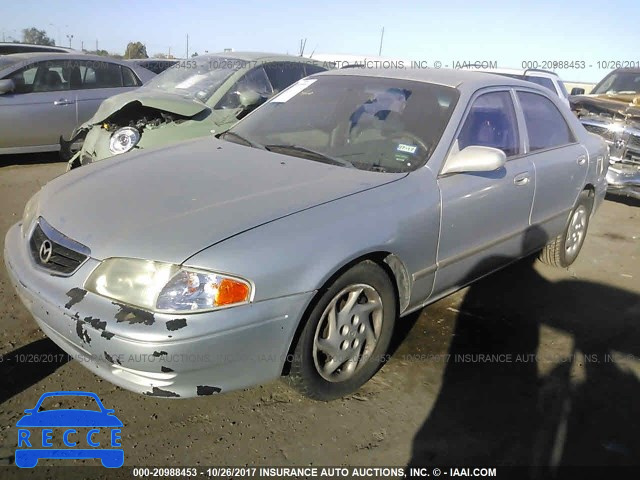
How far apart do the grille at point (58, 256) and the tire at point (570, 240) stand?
359 centimetres

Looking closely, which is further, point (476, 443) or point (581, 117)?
point (581, 117)

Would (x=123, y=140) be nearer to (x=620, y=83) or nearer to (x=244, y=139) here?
(x=244, y=139)

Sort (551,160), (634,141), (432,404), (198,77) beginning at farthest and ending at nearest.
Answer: (634,141), (198,77), (551,160), (432,404)

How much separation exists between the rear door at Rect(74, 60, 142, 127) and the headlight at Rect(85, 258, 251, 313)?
6296 millimetres

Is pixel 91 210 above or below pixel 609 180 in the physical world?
above

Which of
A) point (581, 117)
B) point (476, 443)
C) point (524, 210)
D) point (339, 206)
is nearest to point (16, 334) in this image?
point (339, 206)

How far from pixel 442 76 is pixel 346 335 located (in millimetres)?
1911

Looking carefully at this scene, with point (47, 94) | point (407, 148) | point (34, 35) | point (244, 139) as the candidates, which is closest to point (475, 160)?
point (407, 148)

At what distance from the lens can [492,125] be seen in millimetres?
3516

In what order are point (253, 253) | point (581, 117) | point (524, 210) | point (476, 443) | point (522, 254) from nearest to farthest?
point (253, 253) < point (476, 443) < point (524, 210) < point (522, 254) < point (581, 117)

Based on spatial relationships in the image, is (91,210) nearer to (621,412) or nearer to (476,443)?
(476,443)

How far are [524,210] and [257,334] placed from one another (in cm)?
226

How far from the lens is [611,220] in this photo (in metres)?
6.72

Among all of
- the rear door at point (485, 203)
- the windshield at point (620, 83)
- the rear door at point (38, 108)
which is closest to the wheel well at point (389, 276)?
the rear door at point (485, 203)
